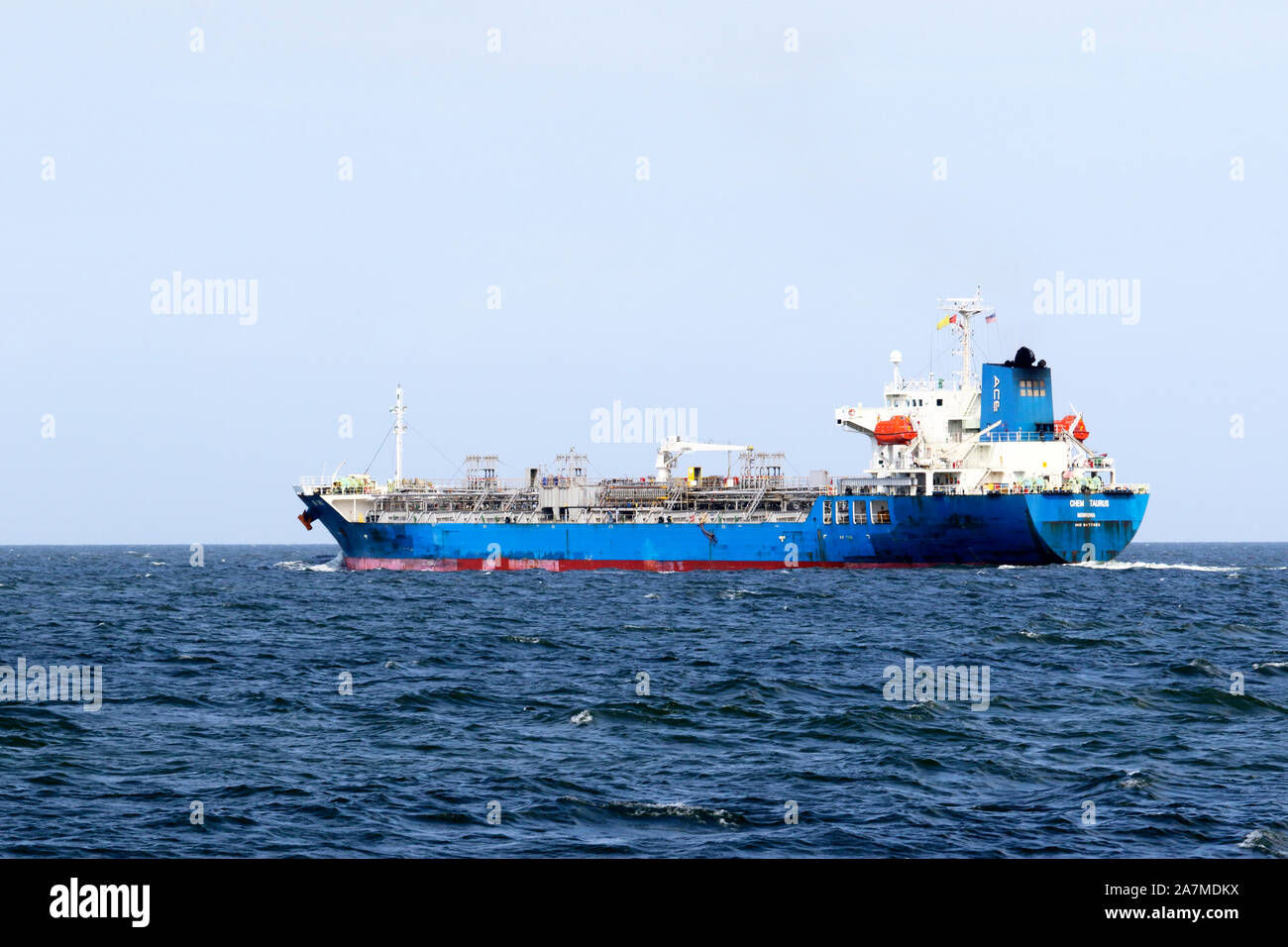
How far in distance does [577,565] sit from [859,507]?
22.0 meters

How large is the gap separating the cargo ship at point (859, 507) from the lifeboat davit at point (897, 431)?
0.30 feet

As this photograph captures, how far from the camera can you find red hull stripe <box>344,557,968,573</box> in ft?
276

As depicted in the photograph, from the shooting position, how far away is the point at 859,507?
265 ft

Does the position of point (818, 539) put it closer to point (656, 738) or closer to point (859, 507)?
point (859, 507)

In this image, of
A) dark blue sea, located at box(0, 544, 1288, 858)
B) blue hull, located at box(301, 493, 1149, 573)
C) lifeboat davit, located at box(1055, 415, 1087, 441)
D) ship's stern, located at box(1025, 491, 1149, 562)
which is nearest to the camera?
dark blue sea, located at box(0, 544, 1288, 858)

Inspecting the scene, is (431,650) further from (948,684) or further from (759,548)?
(759,548)

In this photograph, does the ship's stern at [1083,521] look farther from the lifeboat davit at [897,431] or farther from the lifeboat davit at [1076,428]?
the lifeboat davit at [897,431]

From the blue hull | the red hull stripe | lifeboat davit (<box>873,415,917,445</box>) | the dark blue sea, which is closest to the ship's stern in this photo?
the blue hull

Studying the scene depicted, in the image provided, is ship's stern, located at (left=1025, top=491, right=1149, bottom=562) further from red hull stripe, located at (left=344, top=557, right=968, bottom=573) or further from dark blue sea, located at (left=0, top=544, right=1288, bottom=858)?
dark blue sea, located at (left=0, top=544, right=1288, bottom=858)

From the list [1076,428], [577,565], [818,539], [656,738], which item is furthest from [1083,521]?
[656,738]

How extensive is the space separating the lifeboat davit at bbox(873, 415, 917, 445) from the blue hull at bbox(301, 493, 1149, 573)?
6051 mm

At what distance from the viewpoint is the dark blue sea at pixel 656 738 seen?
1866cm

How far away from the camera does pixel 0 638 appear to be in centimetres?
4881
